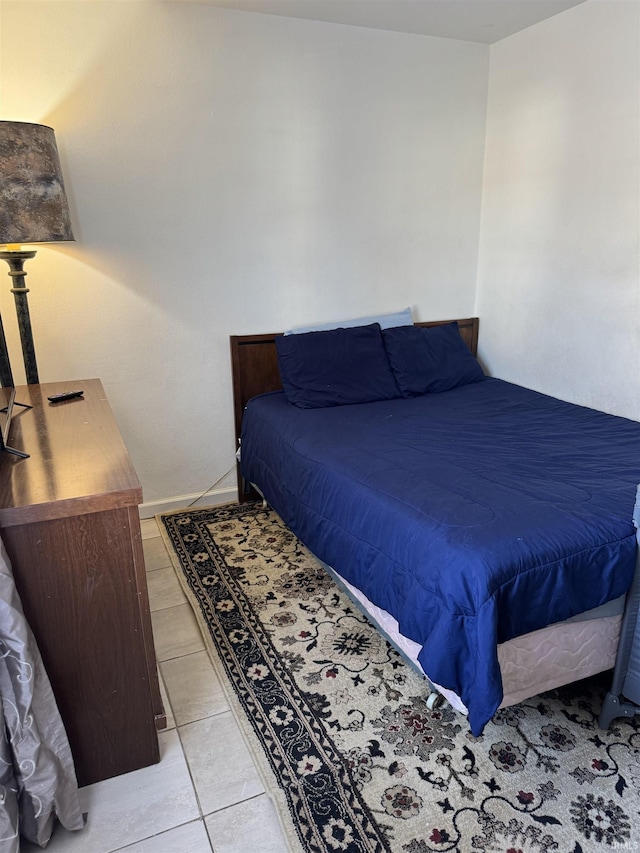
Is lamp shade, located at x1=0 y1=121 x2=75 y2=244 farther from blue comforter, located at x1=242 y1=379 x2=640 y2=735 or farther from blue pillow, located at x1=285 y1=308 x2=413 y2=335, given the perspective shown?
blue pillow, located at x1=285 y1=308 x2=413 y2=335

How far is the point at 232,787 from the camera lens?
1562 millimetres

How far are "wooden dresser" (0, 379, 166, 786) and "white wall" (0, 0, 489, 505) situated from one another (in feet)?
4.29

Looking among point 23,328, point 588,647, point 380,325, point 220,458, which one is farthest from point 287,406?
point 588,647

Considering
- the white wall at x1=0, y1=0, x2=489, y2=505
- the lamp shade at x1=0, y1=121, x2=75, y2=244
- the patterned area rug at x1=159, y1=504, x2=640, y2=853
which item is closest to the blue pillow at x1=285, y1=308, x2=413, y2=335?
the white wall at x1=0, y1=0, x2=489, y2=505

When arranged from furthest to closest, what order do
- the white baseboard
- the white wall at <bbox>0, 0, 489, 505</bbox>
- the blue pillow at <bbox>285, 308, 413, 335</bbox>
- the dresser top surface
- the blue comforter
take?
1. the blue pillow at <bbox>285, 308, 413, 335</bbox>
2. the white baseboard
3. the white wall at <bbox>0, 0, 489, 505</bbox>
4. the blue comforter
5. the dresser top surface

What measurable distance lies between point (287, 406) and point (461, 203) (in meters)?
1.62

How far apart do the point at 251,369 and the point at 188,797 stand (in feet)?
6.68

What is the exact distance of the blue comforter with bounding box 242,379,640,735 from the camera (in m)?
1.50

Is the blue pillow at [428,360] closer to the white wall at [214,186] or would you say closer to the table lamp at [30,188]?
the white wall at [214,186]

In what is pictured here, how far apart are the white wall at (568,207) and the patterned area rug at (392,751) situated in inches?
64.4

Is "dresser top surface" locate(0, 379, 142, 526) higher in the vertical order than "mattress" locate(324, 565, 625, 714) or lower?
higher

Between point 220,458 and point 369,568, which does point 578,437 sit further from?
point 220,458

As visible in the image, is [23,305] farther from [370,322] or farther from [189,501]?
[370,322]

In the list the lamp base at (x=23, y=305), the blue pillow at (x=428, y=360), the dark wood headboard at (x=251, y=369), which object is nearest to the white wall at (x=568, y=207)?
the blue pillow at (x=428, y=360)
